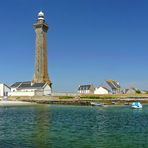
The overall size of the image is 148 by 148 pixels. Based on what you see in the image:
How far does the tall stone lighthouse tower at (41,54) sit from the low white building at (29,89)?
4665 mm

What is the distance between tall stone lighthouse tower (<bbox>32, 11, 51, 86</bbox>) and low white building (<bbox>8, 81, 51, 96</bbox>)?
4665 mm

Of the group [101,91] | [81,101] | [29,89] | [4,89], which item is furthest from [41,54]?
[81,101]

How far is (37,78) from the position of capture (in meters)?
159

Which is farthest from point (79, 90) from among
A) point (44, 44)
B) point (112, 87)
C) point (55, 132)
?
point (55, 132)

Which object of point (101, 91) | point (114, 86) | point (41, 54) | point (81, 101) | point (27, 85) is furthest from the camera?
point (114, 86)

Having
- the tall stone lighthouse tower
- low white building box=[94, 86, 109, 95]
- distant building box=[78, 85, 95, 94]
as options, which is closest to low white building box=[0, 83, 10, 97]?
the tall stone lighthouse tower

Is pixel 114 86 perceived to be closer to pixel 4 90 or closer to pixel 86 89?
pixel 86 89

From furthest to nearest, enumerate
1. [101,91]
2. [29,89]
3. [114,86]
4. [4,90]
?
[114,86] → [101,91] → [4,90] → [29,89]

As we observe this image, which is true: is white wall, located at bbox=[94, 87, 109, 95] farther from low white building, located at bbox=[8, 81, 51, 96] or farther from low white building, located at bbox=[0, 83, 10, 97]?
low white building, located at bbox=[0, 83, 10, 97]

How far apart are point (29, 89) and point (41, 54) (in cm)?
1963

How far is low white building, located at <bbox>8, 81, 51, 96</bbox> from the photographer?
495 ft

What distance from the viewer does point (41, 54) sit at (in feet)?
533

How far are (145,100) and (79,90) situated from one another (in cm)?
5028

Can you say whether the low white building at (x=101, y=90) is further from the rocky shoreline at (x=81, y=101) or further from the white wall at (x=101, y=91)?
the rocky shoreline at (x=81, y=101)
